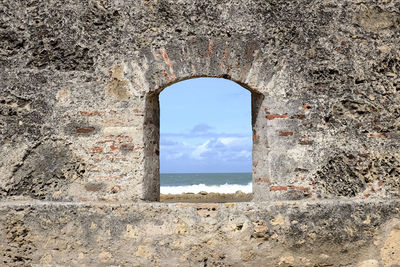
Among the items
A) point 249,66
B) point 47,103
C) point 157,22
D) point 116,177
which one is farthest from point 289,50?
point 47,103

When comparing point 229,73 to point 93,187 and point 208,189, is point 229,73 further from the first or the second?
point 208,189

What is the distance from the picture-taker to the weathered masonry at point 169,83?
3.92 m

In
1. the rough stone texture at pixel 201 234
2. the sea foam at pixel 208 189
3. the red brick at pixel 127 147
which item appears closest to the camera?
the rough stone texture at pixel 201 234

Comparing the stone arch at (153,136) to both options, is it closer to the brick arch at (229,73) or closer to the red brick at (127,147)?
the brick arch at (229,73)

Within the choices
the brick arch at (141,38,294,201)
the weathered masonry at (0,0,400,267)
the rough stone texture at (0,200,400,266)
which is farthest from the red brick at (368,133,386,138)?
the brick arch at (141,38,294,201)

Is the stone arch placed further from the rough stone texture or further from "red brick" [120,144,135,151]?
the rough stone texture

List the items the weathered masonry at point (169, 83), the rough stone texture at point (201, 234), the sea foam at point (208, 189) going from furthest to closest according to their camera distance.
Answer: the sea foam at point (208, 189)
the weathered masonry at point (169, 83)
the rough stone texture at point (201, 234)

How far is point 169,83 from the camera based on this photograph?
4094 millimetres

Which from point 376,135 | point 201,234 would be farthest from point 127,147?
point 376,135

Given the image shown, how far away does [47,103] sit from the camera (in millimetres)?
4152

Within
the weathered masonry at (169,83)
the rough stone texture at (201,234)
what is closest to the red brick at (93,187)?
the weathered masonry at (169,83)

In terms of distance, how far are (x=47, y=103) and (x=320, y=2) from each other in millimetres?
2649

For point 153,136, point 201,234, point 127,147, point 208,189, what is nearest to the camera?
point 201,234

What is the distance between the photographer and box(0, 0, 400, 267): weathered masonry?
392 centimetres
